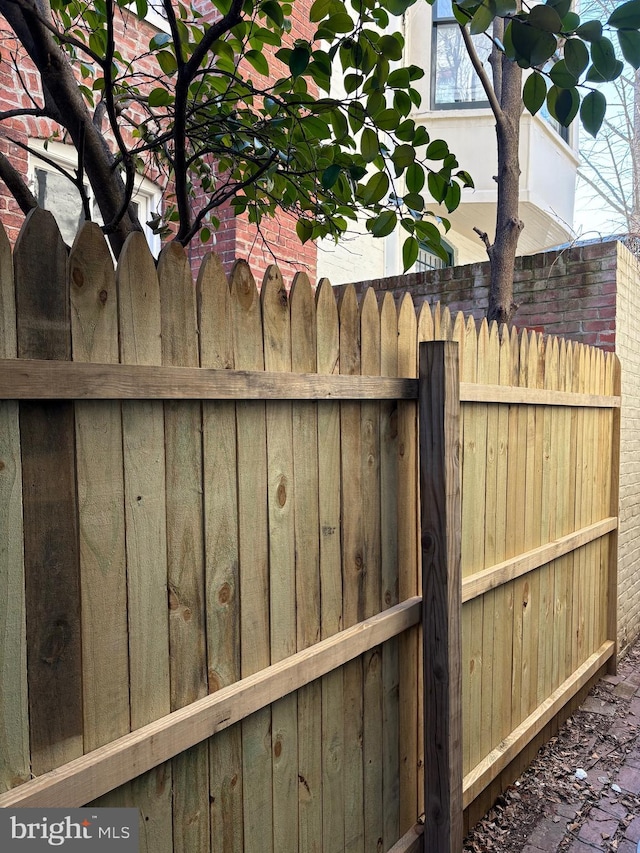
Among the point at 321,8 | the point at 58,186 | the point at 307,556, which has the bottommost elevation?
the point at 307,556

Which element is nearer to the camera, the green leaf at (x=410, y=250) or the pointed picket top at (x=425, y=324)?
the green leaf at (x=410, y=250)

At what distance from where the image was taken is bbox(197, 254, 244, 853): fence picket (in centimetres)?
157

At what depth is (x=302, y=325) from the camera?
1859 millimetres

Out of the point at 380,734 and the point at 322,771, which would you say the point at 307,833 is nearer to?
the point at 322,771

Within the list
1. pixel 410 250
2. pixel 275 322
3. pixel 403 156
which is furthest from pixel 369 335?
pixel 403 156

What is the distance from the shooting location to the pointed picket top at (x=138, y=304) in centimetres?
139

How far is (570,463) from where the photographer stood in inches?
149

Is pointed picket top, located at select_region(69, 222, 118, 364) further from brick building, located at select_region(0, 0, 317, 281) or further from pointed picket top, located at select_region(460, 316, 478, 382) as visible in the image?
brick building, located at select_region(0, 0, 317, 281)

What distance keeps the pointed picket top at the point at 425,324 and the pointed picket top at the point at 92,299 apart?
1.38 m

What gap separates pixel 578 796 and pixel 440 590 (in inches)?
62.5

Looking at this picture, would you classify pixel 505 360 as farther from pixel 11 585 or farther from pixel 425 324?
pixel 11 585

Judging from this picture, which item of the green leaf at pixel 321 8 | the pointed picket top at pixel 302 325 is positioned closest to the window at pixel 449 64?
the green leaf at pixel 321 8

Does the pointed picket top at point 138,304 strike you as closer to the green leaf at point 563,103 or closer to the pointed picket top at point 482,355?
the green leaf at point 563,103

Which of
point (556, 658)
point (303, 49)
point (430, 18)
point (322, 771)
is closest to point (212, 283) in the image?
point (303, 49)
